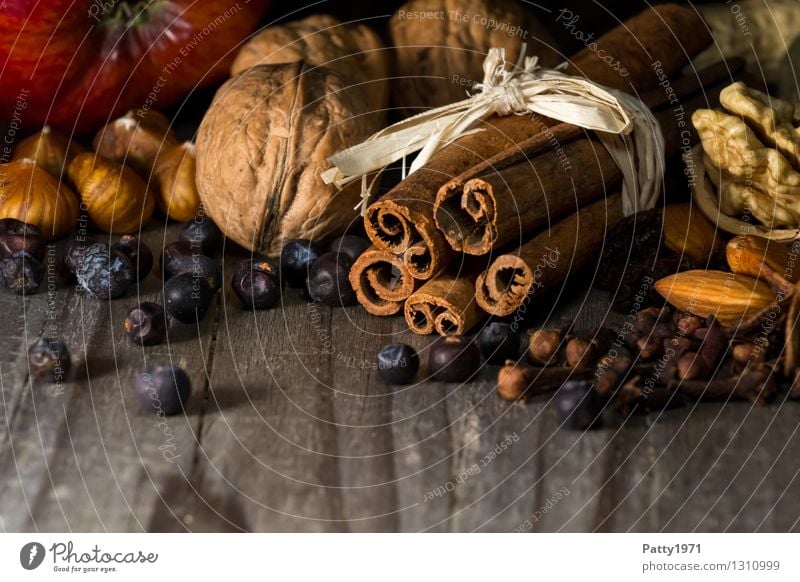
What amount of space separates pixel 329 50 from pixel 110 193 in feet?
1.56

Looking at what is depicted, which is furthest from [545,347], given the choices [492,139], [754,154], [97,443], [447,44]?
[447,44]

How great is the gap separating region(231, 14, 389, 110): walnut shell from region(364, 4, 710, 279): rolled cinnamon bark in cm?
30

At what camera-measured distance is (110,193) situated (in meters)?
1.80

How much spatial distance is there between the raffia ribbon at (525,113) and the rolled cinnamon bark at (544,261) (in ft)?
0.29

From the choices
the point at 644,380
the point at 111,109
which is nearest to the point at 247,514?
the point at 644,380

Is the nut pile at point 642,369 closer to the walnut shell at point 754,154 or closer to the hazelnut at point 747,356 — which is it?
the hazelnut at point 747,356

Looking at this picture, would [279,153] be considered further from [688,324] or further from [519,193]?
[688,324]

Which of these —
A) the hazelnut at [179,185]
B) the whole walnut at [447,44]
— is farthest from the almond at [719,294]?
the hazelnut at [179,185]

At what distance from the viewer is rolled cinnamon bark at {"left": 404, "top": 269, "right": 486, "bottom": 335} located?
4.88 feet

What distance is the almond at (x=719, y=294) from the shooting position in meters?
1.47

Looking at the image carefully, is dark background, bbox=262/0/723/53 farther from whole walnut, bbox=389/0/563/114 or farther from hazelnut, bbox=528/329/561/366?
hazelnut, bbox=528/329/561/366

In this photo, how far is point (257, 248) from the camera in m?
1.74

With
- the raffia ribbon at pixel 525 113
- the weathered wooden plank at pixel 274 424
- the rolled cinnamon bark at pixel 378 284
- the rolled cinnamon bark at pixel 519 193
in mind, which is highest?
the raffia ribbon at pixel 525 113

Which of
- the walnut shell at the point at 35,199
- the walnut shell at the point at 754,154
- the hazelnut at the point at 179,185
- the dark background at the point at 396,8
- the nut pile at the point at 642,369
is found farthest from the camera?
the dark background at the point at 396,8
